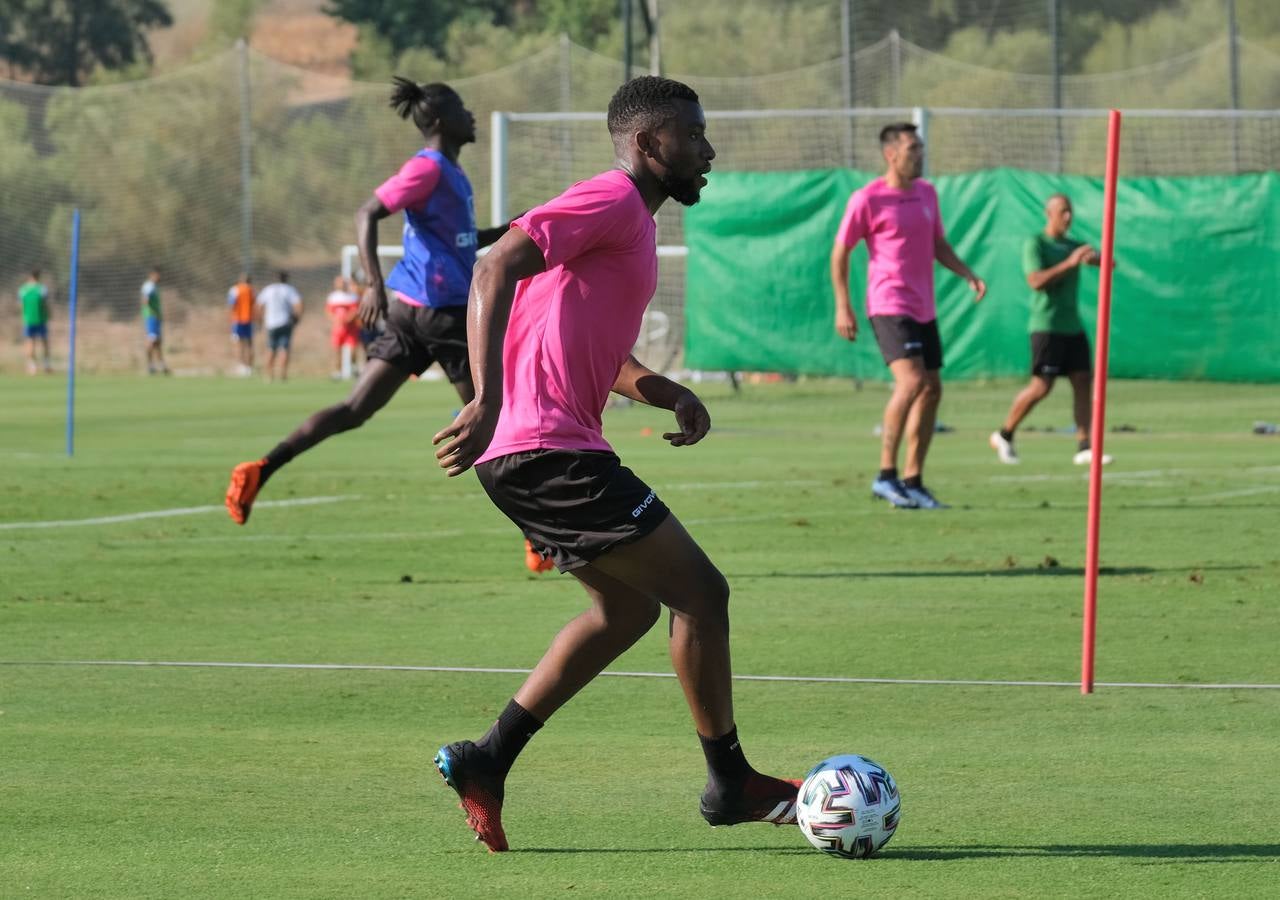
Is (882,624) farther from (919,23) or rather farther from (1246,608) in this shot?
(919,23)

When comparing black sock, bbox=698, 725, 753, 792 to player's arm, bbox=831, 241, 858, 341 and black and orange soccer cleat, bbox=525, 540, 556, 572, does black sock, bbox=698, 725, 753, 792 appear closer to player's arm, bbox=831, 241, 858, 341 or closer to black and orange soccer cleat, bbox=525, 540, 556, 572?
black and orange soccer cleat, bbox=525, 540, 556, 572

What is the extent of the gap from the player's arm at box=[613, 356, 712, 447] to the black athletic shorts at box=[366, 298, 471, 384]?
5.71 meters

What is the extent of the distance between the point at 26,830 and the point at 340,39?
305 feet

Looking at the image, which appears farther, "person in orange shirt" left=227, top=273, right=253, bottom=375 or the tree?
the tree

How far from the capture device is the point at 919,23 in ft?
174

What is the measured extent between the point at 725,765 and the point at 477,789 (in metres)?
0.66

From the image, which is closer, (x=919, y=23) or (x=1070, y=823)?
(x=1070, y=823)

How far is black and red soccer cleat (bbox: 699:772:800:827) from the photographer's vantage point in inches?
229

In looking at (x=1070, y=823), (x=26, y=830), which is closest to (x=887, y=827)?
(x=1070, y=823)

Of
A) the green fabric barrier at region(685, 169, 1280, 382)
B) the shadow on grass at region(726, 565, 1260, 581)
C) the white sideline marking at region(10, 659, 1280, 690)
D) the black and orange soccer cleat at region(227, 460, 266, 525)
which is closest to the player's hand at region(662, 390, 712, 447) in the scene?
the white sideline marking at region(10, 659, 1280, 690)

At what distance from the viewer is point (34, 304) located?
41469mm

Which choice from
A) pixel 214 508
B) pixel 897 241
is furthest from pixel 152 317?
pixel 897 241

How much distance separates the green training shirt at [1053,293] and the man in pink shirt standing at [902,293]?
3.62m

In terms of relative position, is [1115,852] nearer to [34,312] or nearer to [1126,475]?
[1126,475]
